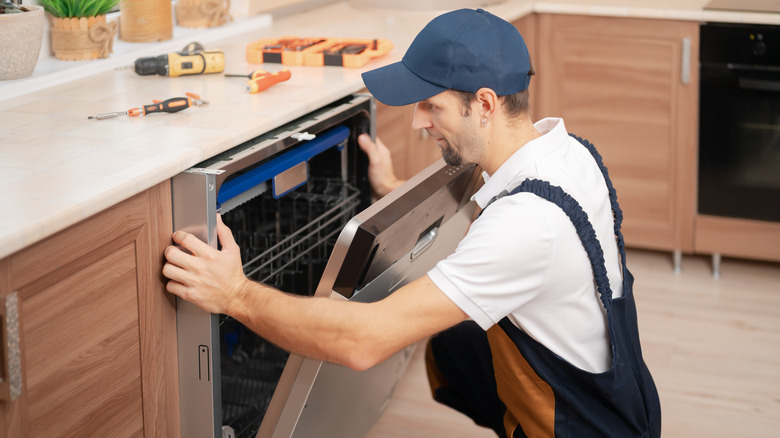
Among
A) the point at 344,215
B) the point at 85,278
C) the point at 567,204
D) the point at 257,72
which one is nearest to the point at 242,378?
the point at 344,215

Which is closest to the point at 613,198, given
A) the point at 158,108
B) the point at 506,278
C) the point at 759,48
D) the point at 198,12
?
the point at 506,278

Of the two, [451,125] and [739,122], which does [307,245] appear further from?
[739,122]

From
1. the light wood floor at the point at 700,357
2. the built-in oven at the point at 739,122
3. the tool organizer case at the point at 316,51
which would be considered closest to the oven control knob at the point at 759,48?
the built-in oven at the point at 739,122

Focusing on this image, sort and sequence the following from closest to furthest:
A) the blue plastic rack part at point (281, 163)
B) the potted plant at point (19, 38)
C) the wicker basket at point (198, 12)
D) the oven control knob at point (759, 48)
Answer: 1. the blue plastic rack part at point (281, 163)
2. the potted plant at point (19, 38)
3. the wicker basket at point (198, 12)
4. the oven control knob at point (759, 48)

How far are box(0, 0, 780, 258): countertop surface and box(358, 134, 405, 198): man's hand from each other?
16cm

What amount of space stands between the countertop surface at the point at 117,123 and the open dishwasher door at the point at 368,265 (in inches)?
11.3

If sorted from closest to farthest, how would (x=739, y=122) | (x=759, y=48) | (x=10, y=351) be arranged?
(x=10, y=351)
(x=759, y=48)
(x=739, y=122)

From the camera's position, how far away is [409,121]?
254 centimetres

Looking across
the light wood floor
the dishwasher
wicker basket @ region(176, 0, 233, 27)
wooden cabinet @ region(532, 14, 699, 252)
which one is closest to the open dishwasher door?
the dishwasher

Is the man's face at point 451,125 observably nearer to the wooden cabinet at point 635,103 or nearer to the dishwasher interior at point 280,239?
the dishwasher interior at point 280,239

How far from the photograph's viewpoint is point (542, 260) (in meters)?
1.37

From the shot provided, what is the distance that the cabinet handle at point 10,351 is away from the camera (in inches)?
47.2

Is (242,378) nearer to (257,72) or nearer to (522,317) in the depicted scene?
(257,72)

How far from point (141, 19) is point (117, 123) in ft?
2.47
